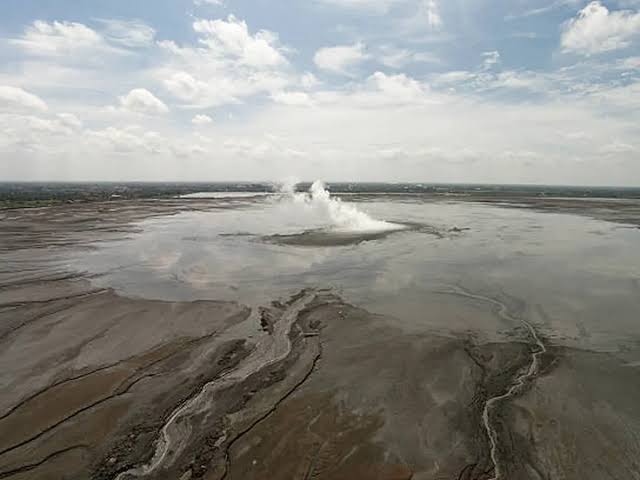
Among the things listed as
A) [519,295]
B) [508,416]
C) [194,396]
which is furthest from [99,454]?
[519,295]

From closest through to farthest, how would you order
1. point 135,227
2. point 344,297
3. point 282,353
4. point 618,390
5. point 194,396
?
point 194,396 < point 618,390 < point 282,353 < point 344,297 < point 135,227

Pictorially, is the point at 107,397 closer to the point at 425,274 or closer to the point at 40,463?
the point at 40,463

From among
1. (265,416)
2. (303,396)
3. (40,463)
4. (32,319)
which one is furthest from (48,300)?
(303,396)

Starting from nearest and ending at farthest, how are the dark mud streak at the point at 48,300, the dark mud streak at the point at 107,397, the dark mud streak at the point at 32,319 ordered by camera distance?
the dark mud streak at the point at 107,397
the dark mud streak at the point at 32,319
the dark mud streak at the point at 48,300

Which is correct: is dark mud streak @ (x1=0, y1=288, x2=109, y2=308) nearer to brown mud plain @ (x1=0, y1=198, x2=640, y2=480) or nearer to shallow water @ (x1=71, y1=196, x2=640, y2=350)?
brown mud plain @ (x1=0, y1=198, x2=640, y2=480)

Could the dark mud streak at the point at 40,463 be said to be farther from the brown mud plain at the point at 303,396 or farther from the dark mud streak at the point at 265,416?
the dark mud streak at the point at 265,416

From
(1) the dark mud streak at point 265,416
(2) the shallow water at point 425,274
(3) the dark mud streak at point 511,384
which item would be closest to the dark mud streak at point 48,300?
(2) the shallow water at point 425,274

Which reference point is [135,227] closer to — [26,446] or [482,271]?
[482,271]
